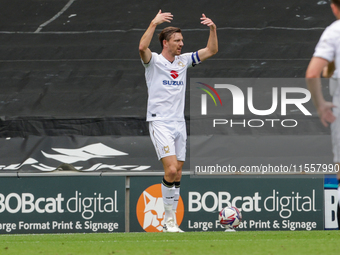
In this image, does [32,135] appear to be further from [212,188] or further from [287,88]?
[287,88]

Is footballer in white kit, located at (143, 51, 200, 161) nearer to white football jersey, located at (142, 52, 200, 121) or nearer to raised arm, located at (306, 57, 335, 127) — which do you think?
white football jersey, located at (142, 52, 200, 121)

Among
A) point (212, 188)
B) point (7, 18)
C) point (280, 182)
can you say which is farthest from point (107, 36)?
point (280, 182)

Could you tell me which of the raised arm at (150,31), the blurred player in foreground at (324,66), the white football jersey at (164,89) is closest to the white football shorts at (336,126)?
the blurred player in foreground at (324,66)

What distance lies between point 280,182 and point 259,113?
4.26ft

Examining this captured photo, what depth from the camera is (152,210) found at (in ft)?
27.1

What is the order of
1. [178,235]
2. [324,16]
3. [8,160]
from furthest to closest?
[324,16] < [8,160] < [178,235]

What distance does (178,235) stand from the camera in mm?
5859

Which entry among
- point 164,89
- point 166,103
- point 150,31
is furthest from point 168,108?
point 150,31

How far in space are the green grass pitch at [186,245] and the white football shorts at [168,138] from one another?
908 mm

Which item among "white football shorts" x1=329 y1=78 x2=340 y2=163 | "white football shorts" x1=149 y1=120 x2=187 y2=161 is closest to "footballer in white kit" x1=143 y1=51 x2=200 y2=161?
"white football shorts" x1=149 y1=120 x2=187 y2=161

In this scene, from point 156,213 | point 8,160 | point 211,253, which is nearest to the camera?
point 211,253

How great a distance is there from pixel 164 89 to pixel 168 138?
564 millimetres

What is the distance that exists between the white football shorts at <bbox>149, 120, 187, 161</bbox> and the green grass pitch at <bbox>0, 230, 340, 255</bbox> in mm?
908

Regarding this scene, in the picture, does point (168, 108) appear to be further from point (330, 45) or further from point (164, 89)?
point (330, 45)
